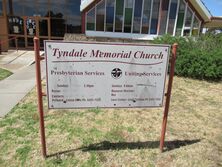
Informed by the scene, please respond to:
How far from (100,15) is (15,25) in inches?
241

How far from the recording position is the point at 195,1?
50.1 feet

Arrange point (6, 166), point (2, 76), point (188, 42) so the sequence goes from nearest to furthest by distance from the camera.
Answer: point (6, 166)
point (2, 76)
point (188, 42)

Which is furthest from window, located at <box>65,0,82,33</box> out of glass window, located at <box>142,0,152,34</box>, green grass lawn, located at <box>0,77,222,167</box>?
green grass lawn, located at <box>0,77,222,167</box>

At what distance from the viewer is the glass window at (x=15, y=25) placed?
53.0ft

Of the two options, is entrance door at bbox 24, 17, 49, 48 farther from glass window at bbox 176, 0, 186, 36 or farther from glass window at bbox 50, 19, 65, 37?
glass window at bbox 176, 0, 186, 36

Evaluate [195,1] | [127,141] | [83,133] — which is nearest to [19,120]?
[83,133]

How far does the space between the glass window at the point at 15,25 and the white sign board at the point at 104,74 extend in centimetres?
1459

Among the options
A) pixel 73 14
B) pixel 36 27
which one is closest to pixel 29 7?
pixel 36 27

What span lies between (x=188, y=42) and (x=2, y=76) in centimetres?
800

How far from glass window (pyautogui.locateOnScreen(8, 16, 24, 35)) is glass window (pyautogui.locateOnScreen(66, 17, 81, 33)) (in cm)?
324

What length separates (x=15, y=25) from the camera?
16281mm

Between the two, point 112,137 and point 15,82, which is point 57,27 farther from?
point 112,137

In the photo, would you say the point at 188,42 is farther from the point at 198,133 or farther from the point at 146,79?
the point at 146,79

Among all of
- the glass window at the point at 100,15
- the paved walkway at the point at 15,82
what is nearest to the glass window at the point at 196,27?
the glass window at the point at 100,15
